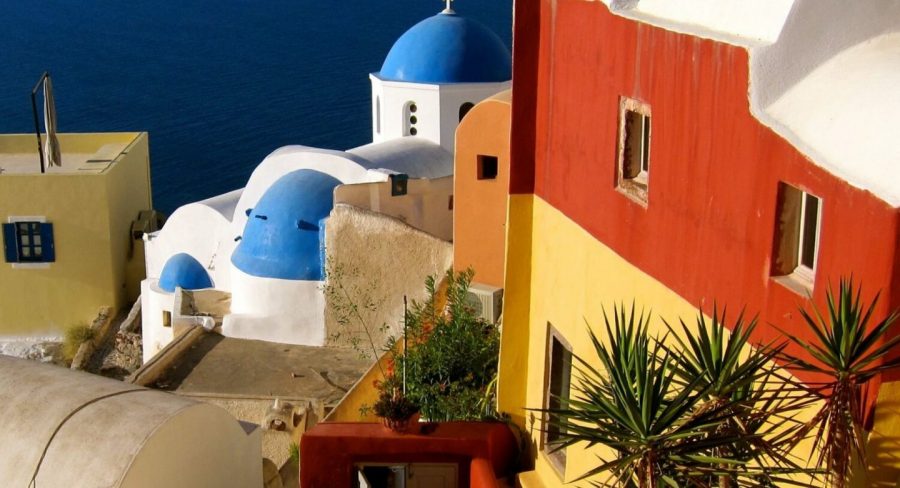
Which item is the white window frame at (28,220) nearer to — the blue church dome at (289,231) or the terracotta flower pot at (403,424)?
the blue church dome at (289,231)

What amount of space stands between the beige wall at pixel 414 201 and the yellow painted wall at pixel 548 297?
6.85 meters

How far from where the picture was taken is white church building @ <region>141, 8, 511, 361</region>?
16.8 m

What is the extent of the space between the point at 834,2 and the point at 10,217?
66.0ft

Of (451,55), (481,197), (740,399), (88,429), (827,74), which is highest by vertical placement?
(451,55)

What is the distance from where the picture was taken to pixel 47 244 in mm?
23141

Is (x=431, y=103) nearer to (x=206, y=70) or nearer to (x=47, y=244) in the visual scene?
(x=47, y=244)

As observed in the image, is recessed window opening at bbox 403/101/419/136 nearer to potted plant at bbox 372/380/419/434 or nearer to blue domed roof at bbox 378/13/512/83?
blue domed roof at bbox 378/13/512/83

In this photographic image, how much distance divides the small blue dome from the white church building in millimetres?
17

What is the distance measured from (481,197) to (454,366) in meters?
2.97

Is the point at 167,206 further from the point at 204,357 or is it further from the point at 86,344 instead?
the point at 204,357

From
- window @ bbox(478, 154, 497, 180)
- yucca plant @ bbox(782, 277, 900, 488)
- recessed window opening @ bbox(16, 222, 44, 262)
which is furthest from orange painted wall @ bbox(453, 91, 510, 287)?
recessed window opening @ bbox(16, 222, 44, 262)

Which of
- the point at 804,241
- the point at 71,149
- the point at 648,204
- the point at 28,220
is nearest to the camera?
the point at 804,241

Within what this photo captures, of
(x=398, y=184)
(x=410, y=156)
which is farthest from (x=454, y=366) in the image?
(x=410, y=156)

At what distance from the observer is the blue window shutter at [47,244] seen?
908 inches
